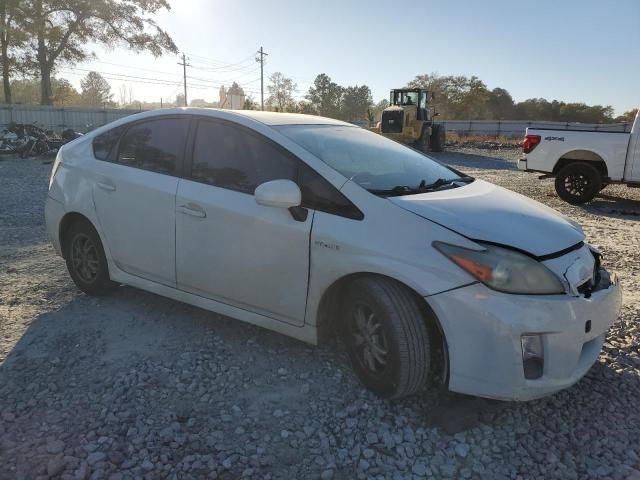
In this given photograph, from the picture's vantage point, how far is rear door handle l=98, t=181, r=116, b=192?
3930 mm

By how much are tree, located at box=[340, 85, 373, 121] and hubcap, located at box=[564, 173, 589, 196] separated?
212 ft

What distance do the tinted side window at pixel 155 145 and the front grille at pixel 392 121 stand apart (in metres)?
20.2

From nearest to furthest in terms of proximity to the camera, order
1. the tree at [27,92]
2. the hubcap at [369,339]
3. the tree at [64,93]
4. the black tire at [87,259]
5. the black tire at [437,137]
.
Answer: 1. the hubcap at [369,339]
2. the black tire at [87,259]
3. the black tire at [437,137]
4. the tree at [64,93]
5. the tree at [27,92]

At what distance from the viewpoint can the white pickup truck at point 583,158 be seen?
9383mm

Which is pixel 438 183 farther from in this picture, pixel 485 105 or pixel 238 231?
pixel 485 105

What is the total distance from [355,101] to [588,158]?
221 feet

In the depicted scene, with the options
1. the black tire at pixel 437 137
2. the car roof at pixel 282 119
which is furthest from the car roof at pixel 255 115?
the black tire at pixel 437 137

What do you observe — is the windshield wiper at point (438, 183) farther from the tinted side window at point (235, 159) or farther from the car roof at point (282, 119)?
the car roof at point (282, 119)

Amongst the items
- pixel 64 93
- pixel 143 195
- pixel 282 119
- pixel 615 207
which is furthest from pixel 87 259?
pixel 64 93

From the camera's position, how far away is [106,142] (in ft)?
13.8

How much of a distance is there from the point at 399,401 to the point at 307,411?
1.71 feet

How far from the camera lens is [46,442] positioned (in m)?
2.51

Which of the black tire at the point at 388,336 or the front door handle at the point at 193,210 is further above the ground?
the front door handle at the point at 193,210

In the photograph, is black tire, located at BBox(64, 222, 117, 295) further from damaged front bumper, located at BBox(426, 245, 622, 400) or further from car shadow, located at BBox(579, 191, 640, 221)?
car shadow, located at BBox(579, 191, 640, 221)
